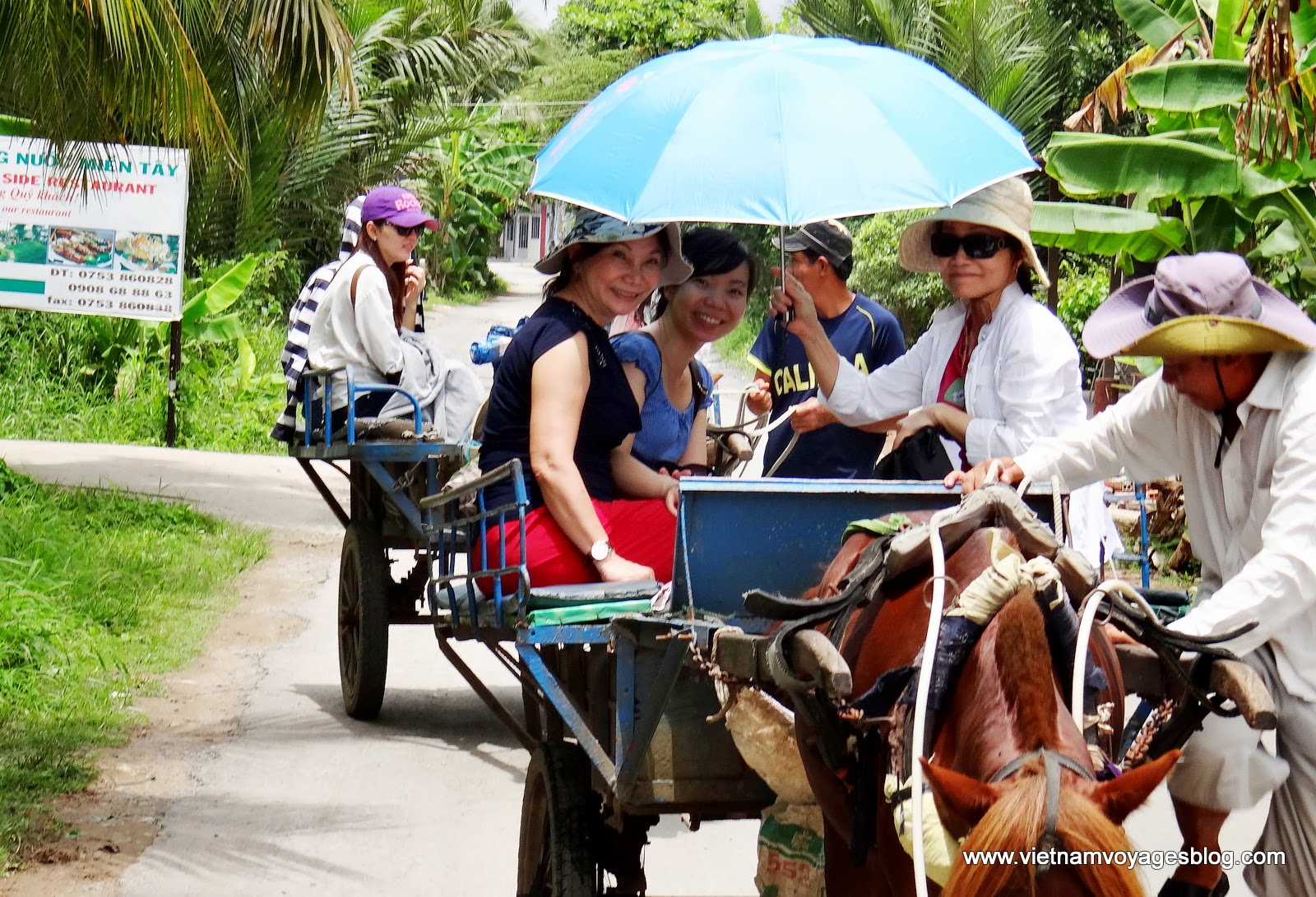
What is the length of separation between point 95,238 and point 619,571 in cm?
1092

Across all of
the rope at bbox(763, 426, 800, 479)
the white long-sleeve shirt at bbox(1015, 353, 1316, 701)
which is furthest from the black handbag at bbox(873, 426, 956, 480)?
the white long-sleeve shirt at bbox(1015, 353, 1316, 701)

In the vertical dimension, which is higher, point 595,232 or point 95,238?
point 95,238

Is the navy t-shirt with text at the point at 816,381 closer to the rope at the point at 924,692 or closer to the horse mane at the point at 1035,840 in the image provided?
the rope at the point at 924,692

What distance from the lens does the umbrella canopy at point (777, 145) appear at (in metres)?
4.52

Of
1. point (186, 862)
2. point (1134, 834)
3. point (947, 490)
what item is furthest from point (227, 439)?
point (1134, 834)

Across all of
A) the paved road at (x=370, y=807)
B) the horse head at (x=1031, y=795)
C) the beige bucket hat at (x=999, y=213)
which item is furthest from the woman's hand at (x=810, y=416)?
the horse head at (x=1031, y=795)

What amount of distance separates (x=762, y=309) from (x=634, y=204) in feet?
77.6

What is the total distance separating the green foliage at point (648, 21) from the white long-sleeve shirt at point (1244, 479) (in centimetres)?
2940

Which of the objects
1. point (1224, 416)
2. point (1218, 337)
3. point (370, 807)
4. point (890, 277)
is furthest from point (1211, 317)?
point (890, 277)

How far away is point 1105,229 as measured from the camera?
32.6 ft

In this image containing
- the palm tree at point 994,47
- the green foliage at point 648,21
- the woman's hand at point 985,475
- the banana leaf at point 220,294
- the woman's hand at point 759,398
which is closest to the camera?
the woman's hand at point 985,475

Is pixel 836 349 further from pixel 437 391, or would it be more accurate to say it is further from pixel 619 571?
pixel 437 391

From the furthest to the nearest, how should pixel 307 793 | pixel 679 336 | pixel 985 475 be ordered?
pixel 307 793
pixel 679 336
pixel 985 475

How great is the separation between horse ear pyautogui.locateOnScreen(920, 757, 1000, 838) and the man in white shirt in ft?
3.21
